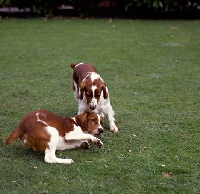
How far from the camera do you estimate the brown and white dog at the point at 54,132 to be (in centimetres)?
542

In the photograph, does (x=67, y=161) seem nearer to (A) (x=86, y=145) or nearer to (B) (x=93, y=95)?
(A) (x=86, y=145)

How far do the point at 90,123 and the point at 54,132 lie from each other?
2.25 ft

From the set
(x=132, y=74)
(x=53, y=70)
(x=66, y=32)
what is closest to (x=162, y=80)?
(x=132, y=74)

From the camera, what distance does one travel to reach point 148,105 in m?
7.90

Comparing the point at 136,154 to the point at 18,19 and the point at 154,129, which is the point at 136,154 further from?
the point at 18,19

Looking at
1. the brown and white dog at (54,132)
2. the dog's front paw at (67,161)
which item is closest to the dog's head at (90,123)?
the brown and white dog at (54,132)

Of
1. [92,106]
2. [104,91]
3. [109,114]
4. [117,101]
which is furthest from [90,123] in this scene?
[117,101]

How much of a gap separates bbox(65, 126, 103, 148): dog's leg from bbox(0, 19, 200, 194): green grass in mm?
125

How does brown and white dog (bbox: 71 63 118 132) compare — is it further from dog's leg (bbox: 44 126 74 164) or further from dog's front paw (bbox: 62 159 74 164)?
dog's front paw (bbox: 62 159 74 164)

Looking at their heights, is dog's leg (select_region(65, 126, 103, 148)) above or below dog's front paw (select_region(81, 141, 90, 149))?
above

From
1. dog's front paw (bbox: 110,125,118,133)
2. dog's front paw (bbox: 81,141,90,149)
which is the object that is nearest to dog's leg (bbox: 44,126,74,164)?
dog's front paw (bbox: 81,141,90,149)

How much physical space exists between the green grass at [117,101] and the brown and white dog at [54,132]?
4.9 inches

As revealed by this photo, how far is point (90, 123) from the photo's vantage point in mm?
6051

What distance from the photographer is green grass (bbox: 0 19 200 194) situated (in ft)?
16.3
